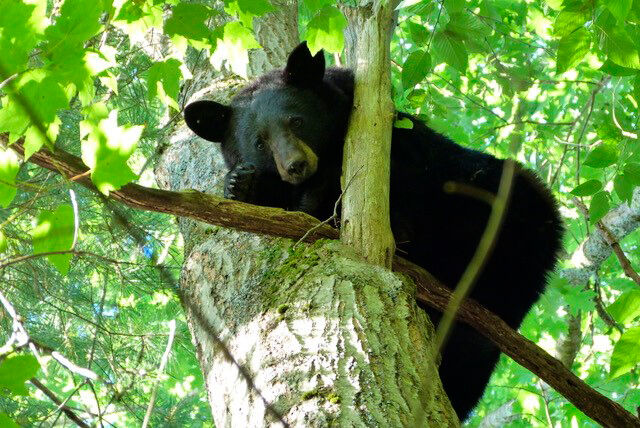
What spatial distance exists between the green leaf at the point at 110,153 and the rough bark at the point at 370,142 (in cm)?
120

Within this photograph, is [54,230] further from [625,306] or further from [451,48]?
[451,48]

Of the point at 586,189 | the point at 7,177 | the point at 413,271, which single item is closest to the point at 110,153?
the point at 7,177

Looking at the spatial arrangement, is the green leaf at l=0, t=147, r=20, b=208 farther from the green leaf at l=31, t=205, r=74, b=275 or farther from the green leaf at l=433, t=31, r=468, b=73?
the green leaf at l=433, t=31, r=468, b=73

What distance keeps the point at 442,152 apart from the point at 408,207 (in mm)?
572

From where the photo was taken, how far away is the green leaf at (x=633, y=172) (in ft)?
10.9

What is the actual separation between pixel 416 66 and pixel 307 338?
178cm

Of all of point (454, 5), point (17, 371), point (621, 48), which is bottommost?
point (17, 371)

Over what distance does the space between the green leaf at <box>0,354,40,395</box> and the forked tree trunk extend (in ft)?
1.42

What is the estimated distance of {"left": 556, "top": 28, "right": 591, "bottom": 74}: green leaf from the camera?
2.82 meters

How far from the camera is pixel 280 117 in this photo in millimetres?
4793

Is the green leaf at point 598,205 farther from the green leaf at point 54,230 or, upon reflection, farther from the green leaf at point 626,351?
the green leaf at point 54,230

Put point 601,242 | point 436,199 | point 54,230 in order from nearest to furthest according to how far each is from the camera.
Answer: point 54,230, point 436,199, point 601,242

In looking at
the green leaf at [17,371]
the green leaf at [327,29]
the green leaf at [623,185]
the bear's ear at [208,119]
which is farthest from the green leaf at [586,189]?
the green leaf at [17,371]

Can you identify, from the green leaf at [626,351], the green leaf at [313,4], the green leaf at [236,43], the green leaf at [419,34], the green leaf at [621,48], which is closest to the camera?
the green leaf at [626,351]
